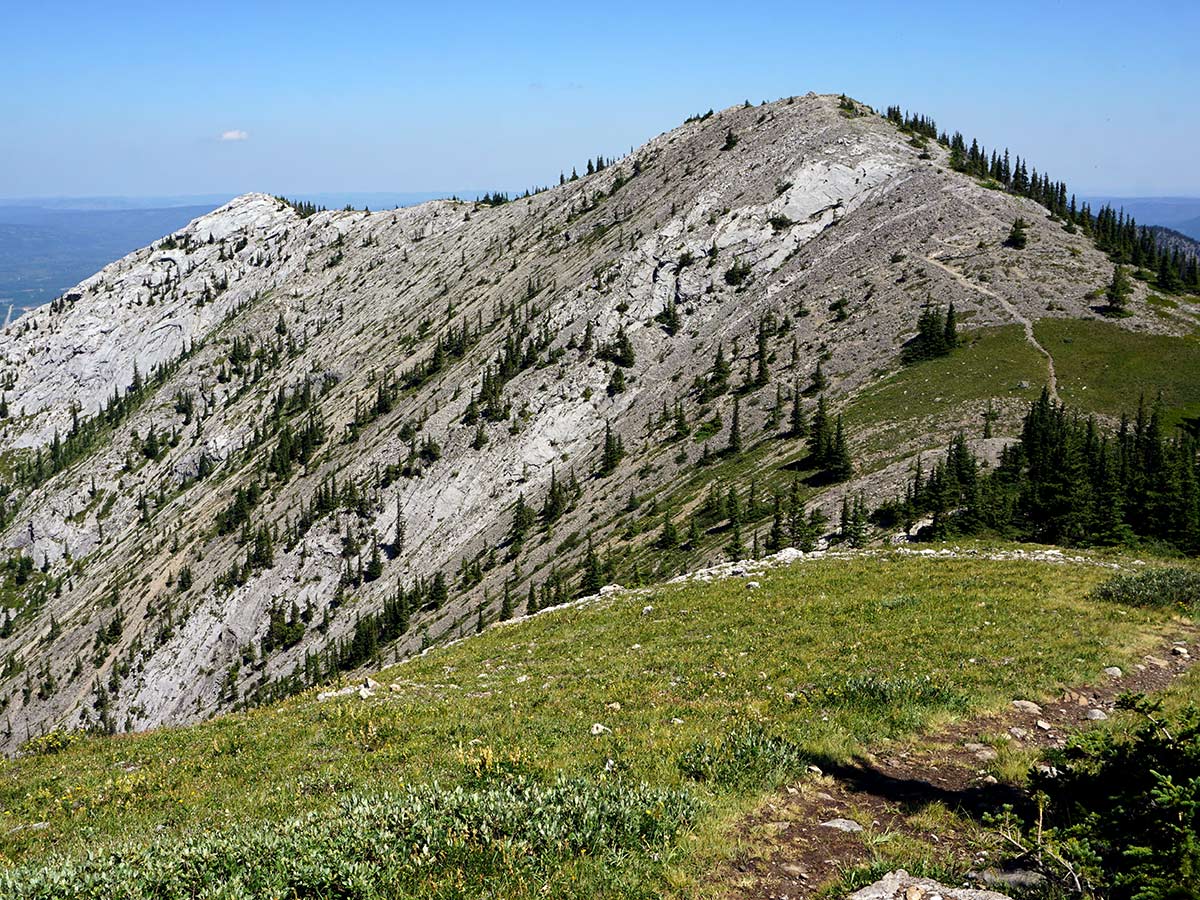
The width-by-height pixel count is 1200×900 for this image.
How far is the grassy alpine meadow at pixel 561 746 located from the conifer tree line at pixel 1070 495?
10.0 m

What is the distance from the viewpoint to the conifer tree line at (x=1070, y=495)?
36.0 m

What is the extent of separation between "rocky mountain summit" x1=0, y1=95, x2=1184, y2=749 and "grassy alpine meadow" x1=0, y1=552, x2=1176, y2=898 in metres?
35.1

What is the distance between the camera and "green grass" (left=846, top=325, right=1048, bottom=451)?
64.2 metres

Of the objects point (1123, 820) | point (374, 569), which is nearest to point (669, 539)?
point (1123, 820)

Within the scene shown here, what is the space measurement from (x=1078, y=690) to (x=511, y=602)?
68.9 m

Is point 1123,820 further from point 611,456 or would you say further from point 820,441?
point 611,456

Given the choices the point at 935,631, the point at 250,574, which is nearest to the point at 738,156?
the point at 250,574

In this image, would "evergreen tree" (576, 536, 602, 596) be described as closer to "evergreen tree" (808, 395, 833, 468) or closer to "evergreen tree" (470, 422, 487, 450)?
"evergreen tree" (808, 395, 833, 468)

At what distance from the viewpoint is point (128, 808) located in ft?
43.5

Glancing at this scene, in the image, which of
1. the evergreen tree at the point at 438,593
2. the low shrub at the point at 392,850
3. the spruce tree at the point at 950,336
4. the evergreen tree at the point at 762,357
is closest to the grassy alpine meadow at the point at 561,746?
the low shrub at the point at 392,850

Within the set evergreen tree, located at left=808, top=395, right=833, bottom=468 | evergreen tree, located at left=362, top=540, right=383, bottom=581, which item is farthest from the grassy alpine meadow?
evergreen tree, located at left=362, top=540, right=383, bottom=581

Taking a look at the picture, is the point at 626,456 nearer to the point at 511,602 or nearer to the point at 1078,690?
the point at 511,602

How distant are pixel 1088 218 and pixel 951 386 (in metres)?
61.1

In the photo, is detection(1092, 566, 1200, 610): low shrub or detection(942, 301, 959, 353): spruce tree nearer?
detection(1092, 566, 1200, 610): low shrub
